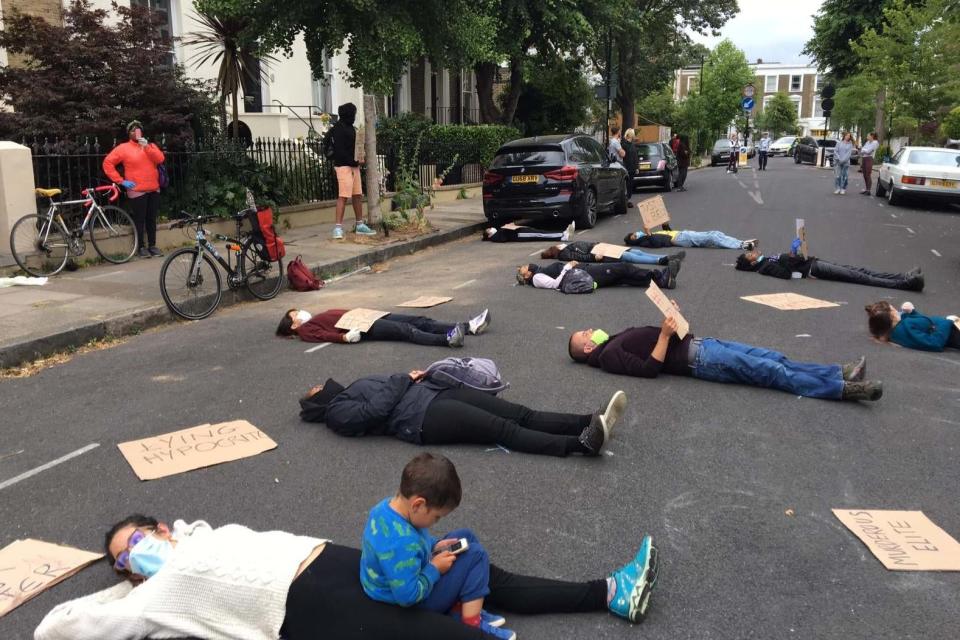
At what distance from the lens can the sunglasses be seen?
313 cm

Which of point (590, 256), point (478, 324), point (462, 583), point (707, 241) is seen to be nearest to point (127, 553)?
point (462, 583)

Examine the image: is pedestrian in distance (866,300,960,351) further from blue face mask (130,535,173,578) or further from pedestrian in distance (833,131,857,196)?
pedestrian in distance (833,131,857,196)

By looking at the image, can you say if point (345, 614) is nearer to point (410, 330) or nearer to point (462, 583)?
point (462, 583)

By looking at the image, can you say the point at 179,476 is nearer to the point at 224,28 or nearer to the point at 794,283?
the point at 794,283

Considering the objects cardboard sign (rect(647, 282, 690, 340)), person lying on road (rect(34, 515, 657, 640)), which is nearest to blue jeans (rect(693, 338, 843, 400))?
cardboard sign (rect(647, 282, 690, 340))

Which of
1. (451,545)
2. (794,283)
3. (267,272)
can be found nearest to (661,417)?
(451,545)

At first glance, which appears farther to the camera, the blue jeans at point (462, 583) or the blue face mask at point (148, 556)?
the blue face mask at point (148, 556)

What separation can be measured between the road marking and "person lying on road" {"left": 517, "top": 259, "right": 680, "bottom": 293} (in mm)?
5787

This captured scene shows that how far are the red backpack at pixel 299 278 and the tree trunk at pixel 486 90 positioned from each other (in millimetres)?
15069

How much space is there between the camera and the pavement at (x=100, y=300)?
713cm

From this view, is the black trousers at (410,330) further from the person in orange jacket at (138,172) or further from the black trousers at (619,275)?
the person in orange jacket at (138,172)

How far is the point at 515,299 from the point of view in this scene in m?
9.11

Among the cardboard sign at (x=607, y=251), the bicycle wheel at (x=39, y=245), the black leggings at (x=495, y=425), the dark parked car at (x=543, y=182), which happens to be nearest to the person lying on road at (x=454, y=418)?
the black leggings at (x=495, y=425)

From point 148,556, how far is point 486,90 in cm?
2284
